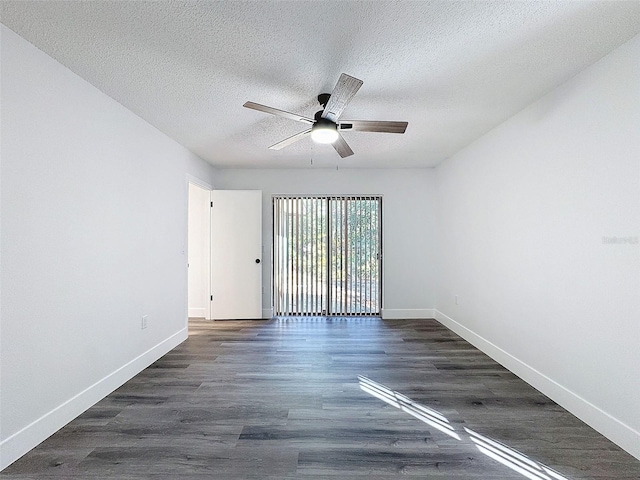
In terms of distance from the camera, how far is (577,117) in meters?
2.27

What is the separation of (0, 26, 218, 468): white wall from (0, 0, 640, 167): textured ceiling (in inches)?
10.7

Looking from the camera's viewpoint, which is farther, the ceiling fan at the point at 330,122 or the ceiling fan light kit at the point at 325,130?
the ceiling fan light kit at the point at 325,130

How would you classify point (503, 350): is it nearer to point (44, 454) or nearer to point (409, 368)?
point (409, 368)

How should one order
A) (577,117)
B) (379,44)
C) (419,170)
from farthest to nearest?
(419,170), (577,117), (379,44)

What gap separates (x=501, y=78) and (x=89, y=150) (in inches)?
121

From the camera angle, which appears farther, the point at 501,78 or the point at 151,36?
the point at 501,78

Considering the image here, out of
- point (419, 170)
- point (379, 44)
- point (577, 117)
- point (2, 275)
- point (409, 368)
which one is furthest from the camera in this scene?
point (419, 170)

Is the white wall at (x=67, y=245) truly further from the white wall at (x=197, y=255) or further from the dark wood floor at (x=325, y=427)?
the white wall at (x=197, y=255)

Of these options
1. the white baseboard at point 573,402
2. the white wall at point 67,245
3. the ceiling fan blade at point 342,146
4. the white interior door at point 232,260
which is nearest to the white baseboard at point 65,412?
the white wall at point 67,245

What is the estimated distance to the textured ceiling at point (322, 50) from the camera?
1.66 metres

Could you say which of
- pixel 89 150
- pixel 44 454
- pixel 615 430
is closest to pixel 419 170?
→ pixel 615 430

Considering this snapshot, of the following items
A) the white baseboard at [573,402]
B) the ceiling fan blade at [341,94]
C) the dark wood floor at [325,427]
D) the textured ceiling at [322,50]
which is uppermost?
the textured ceiling at [322,50]

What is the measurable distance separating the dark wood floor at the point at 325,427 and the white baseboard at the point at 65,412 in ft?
0.18

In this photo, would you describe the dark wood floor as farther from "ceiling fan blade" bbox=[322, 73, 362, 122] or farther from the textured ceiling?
the textured ceiling
